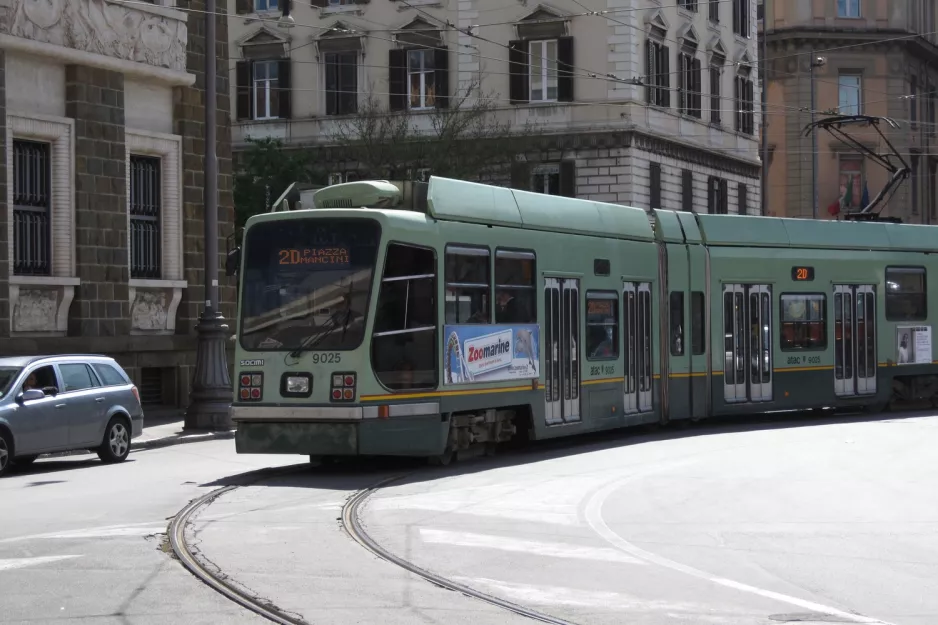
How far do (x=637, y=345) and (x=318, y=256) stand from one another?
7160mm

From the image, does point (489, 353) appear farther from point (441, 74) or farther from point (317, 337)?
point (441, 74)

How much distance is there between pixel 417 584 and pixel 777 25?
59.8 m

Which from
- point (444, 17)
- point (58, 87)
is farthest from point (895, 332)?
point (444, 17)

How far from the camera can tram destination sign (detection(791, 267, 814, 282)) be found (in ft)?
85.3

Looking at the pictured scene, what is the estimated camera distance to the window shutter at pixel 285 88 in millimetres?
51000

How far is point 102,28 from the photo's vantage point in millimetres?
27547

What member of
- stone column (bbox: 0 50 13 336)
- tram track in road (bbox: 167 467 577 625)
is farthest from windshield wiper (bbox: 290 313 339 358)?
stone column (bbox: 0 50 13 336)

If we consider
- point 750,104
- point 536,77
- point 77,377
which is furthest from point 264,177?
point 77,377

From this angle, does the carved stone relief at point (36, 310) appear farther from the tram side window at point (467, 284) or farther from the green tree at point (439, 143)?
the green tree at point (439, 143)

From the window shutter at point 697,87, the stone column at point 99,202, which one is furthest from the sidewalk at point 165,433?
the window shutter at point 697,87

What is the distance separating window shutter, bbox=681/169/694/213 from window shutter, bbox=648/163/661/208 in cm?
215

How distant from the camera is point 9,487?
16.6 m

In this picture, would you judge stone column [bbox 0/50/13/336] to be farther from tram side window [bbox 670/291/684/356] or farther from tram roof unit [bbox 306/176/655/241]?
tram side window [bbox 670/291/684/356]

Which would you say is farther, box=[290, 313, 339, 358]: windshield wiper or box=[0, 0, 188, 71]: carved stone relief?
box=[0, 0, 188, 71]: carved stone relief
